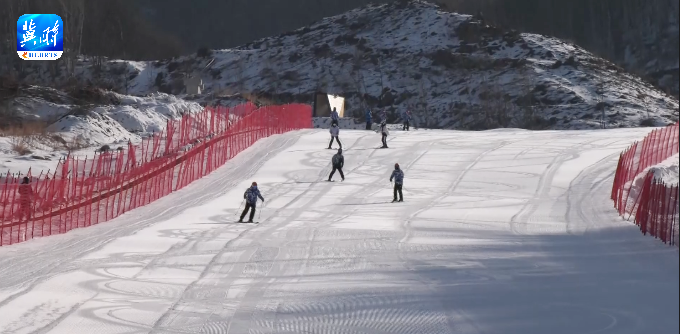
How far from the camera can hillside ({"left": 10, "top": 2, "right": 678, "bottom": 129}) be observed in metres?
68.4

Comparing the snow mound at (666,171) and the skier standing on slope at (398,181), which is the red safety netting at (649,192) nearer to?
the snow mound at (666,171)

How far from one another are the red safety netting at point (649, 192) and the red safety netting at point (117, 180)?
42.1 ft

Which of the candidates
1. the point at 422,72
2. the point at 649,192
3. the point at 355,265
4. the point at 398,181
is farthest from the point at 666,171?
the point at 422,72

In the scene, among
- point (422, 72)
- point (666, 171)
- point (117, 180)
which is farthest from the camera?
point (422, 72)

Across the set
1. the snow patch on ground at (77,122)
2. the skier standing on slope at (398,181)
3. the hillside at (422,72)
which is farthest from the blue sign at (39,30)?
the skier standing on slope at (398,181)

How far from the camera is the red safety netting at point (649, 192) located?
702 inches

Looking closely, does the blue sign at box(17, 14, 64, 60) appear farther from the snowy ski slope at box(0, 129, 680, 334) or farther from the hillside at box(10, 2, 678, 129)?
the hillside at box(10, 2, 678, 129)

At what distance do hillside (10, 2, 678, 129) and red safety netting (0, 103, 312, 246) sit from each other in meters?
30.2

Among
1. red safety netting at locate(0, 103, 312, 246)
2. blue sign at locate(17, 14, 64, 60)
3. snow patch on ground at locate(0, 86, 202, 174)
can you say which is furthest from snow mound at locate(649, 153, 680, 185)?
blue sign at locate(17, 14, 64, 60)

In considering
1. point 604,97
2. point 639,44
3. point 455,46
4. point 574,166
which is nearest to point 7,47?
point 455,46

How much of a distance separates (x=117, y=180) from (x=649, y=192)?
14.1 metres

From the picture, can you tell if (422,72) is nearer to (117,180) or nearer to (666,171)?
Answer: (666,171)

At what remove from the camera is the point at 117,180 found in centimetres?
2598

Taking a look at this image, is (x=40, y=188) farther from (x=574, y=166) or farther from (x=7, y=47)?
(x=7, y=47)
